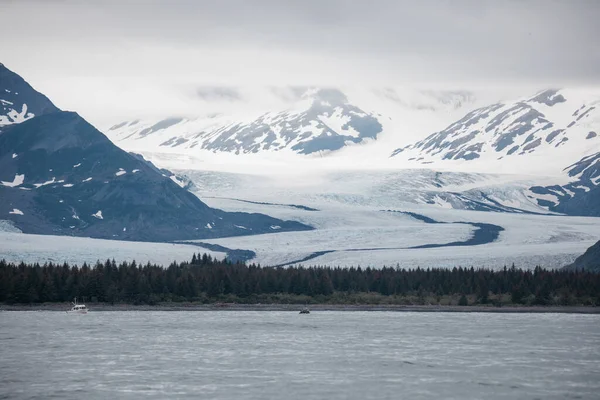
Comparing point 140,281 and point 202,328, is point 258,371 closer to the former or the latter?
point 202,328

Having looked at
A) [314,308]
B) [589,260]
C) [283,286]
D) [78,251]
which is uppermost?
[589,260]

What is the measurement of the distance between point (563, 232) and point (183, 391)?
136271 mm

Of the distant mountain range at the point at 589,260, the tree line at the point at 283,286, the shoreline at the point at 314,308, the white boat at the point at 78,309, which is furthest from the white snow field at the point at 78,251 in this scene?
the distant mountain range at the point at 589,260

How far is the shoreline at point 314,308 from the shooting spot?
109 m

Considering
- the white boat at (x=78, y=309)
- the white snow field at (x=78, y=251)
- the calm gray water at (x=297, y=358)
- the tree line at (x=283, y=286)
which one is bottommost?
the calm gray water at (x=297, y=358)

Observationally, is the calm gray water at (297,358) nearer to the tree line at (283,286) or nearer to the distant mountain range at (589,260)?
the tree line at (283,286)

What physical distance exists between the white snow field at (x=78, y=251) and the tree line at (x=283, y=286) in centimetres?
2064

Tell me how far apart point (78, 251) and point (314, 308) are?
4176 cm

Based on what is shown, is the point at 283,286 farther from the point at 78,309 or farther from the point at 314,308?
the point at 78,309

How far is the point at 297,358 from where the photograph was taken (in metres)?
66.3

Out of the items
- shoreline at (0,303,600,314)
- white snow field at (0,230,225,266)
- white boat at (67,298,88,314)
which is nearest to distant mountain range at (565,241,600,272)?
shoreline at (0,303,600,314)

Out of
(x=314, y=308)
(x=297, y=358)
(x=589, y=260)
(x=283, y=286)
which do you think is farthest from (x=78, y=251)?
(x=297, y=358)

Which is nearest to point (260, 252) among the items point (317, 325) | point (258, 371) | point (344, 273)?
point (344, 273)

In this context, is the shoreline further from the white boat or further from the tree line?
the white boat
